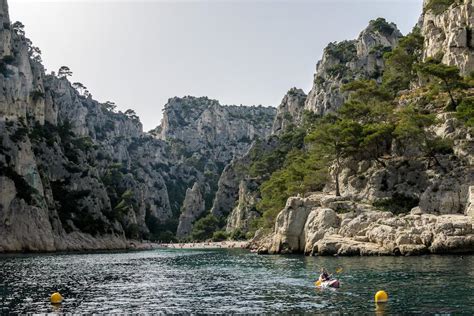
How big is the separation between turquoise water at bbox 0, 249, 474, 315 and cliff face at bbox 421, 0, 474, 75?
50766 millimetres

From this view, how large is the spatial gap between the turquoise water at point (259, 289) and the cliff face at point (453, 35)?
5077 centimetres

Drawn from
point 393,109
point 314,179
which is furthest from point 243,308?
point 393,109

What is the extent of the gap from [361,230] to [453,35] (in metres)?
47.4

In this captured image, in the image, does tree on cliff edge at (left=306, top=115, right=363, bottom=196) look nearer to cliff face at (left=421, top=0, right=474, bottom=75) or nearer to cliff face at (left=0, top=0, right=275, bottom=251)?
cliff face at (left=421, top=0, right=474, bottom=75)

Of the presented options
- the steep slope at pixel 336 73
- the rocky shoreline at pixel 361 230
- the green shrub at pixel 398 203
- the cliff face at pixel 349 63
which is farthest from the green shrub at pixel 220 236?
the green shrub at pixel 398 203

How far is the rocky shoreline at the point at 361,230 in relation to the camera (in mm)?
57000

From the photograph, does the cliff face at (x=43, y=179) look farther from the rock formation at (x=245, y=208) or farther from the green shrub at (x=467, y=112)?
the green shrub at (x=467, y=112)

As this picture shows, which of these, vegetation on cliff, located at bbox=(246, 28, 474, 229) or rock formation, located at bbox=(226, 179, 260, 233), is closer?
vegetation on cliff, located at bbox=(246, 28, 474, 229)

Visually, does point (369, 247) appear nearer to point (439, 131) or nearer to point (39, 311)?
point (439, 131)

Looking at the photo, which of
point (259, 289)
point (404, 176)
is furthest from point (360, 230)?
point (259, 289)

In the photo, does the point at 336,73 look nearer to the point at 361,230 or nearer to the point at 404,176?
the point at 404,176

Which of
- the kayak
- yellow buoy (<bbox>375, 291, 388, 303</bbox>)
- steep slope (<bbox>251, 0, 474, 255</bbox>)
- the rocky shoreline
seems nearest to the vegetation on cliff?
steep slope (<bbox>251, 0, 474, 255</bbox>)

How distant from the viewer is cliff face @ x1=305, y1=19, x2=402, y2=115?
15388 centimetres

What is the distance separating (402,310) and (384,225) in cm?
3761
